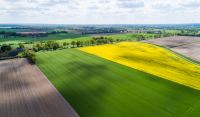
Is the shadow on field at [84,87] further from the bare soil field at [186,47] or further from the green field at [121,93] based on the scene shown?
the bare soil field at [186,47]

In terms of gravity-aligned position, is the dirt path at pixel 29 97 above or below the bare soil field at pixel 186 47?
below

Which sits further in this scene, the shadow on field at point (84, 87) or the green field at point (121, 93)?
the shadow on field at point (84, 87)

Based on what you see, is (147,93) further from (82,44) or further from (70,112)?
(82,44)

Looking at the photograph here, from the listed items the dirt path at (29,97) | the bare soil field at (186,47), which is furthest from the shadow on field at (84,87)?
the bare soil field at (186,47)

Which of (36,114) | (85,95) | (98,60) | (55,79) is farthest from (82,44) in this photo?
(36,114)

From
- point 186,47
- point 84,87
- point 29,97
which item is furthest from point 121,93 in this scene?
point 186,47
